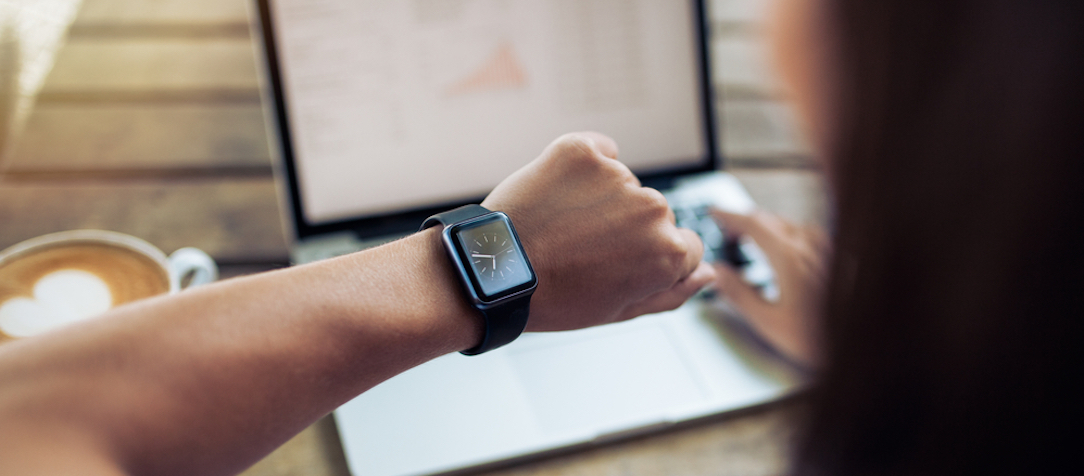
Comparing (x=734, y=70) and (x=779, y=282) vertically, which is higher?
(x=734, y=70)

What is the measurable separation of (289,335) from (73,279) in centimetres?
30

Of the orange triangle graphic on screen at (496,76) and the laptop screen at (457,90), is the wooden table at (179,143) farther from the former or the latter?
the orange triangle graphic on screen at (496,76)

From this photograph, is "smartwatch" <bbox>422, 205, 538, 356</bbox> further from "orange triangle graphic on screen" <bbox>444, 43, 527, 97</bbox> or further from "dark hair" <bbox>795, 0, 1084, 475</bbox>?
Answer: "orange triangle graphic on screen" <bbox>444, 43, 527, 97</bbox>

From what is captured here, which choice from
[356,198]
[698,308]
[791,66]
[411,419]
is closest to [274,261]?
[356,198]

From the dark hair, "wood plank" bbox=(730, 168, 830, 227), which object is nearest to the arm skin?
the dark hair

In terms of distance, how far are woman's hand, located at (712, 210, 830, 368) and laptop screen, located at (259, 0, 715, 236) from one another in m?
0.18

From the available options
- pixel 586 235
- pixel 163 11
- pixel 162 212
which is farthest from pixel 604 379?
pixel 163 11

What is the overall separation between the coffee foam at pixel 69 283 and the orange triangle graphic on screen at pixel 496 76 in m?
0.35

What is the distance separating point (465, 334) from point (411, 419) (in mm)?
134

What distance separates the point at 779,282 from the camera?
0.64m

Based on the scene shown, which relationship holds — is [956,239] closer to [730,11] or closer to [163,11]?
[730,11]

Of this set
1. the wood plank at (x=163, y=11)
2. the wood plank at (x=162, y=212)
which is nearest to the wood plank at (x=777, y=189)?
the wood plank at (x=162, y=212)

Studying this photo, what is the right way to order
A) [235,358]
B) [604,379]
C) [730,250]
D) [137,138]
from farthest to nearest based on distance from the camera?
[137,138] < [730,250] < [604,379] < [235,358]

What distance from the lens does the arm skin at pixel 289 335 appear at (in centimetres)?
33
